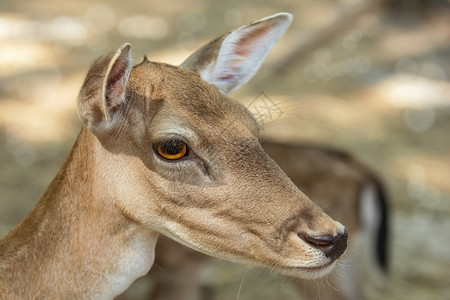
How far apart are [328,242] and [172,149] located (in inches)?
21.0

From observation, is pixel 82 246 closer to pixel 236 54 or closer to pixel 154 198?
pixel 154 198

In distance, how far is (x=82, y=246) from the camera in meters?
2.56

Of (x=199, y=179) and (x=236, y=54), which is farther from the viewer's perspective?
(x=236, y=54)

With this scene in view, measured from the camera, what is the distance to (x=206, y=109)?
2.47 metres

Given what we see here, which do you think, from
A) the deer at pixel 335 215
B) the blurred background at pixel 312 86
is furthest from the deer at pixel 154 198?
the blurred background at pixel 312 86

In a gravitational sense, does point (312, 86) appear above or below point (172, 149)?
below

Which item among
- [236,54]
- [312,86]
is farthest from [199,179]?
[312,86]

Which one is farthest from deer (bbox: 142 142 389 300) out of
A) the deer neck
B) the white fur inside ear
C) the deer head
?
the deer head

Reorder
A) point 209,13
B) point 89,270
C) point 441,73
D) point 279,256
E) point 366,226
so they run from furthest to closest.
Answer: point 209,13, point 441,73, point 366,226, point 89,270, point 279,256

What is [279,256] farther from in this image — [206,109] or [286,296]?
[286,296]

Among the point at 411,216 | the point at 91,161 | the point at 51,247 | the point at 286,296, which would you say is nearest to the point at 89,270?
the point at 51,247

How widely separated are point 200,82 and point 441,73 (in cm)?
645

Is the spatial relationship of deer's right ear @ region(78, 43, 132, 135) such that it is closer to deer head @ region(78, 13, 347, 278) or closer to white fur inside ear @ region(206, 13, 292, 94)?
deer head @ region(78, 13, 347, 278)

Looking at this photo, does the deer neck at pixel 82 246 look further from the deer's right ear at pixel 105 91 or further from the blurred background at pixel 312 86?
the blurred background at pixel 312 86
